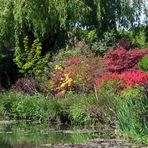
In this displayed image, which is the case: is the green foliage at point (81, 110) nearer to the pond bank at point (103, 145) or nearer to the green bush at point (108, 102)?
the green bush at point (108, 102)

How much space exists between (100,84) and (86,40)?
6824 mm

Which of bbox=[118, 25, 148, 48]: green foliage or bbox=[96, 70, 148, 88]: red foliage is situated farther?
bbox=[118, 25, 148, 48]: green foliage

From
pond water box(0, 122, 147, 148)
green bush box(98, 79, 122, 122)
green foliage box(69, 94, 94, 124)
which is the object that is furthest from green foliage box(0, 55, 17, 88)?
green bush box(98, 79, 122, 122)

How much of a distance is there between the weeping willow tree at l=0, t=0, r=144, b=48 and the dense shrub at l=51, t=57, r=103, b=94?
3.56 m

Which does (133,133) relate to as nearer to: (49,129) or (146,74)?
(49,129)

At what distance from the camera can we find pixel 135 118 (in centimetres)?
1507

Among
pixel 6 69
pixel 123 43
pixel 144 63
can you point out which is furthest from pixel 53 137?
pixel 6 69

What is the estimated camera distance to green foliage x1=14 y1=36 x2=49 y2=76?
28719 millimetres

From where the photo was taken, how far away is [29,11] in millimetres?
29031

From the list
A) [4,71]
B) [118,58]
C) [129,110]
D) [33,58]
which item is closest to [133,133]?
[129,110]

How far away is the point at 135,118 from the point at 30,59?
14713 mm

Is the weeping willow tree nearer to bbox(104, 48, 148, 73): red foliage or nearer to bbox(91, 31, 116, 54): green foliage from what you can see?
bbox(91, 31, 116, 54): green foliage

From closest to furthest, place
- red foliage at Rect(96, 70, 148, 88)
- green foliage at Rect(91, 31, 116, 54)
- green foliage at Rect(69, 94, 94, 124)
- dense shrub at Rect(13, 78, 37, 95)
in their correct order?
green foliage at Rect(69, 94, 94, 124), red foliage at Rect(96, 70, 148, 88), dense shrub at Rect(13, 78, 37, 95), green foliage at Rect(91, 31, 116, 54)

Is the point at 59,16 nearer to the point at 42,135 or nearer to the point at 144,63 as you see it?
the point at 144,63
